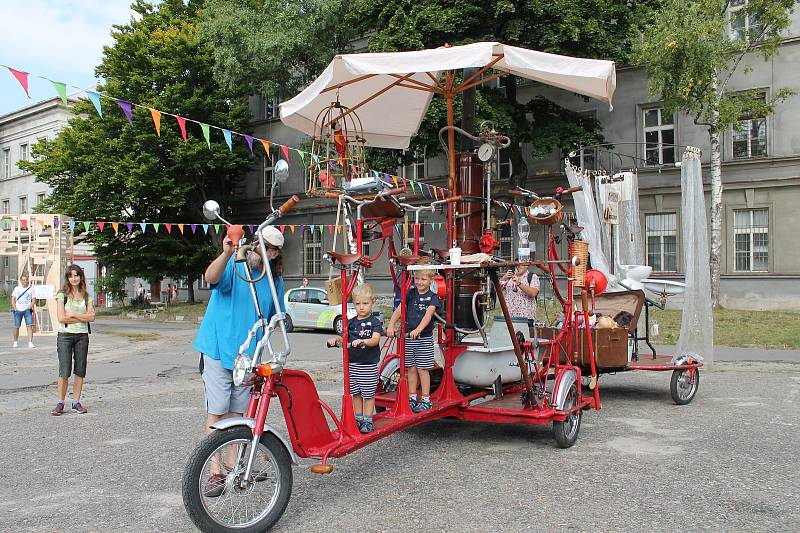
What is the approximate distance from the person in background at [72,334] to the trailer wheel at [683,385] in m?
7.15

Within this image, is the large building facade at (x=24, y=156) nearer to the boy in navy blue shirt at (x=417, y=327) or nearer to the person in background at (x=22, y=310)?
the person in background at (x=22, y=310)

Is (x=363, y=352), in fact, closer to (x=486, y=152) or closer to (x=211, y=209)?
(x=211, y=209)

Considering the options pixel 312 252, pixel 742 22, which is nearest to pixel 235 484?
pixel 742 22

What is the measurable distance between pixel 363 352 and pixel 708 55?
1729 cm

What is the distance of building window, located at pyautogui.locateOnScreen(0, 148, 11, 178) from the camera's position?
52456mm

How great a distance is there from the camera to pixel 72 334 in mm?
8555

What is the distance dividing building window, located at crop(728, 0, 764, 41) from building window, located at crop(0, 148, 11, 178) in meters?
49.4

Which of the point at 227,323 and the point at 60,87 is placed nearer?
the point at 227,323

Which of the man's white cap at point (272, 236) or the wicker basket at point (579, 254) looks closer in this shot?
the man's white cap at point (272, 236)

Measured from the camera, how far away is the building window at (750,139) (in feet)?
77.7

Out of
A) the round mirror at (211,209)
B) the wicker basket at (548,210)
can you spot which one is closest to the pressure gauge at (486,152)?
the wicker basket at (548,210)

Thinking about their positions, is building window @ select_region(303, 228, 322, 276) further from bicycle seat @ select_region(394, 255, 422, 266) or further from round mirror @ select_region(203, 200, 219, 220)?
round mirror @ select_region(203, 200, 219, 220)

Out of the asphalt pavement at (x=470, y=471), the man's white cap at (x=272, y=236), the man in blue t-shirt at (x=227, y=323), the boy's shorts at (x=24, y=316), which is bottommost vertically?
the asphalt pavement at (x=470, y=471)

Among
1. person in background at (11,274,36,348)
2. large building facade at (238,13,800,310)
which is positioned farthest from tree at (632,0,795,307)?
person in background at (11,274,36,348)
